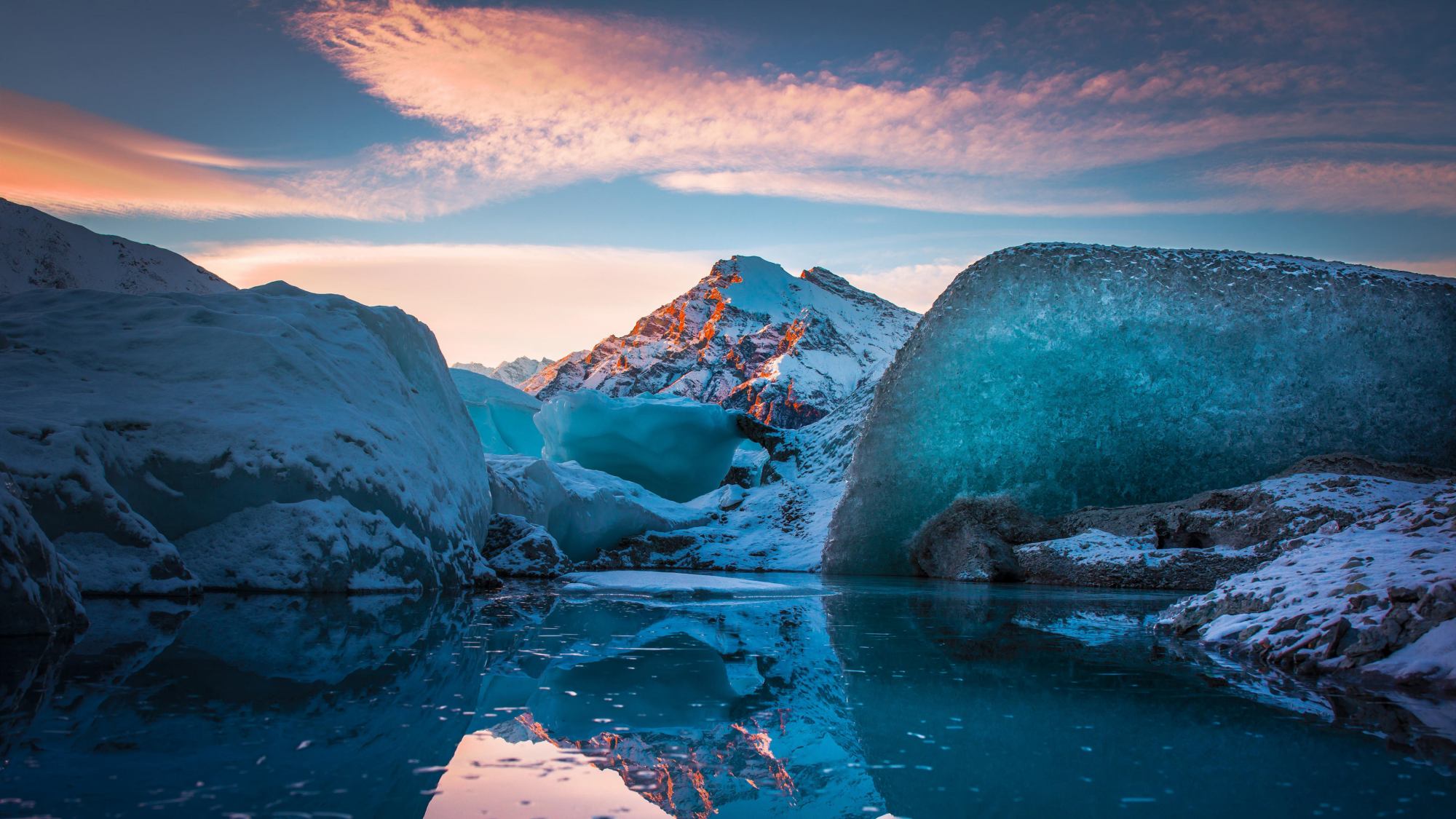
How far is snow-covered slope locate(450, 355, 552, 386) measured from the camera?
121000mm

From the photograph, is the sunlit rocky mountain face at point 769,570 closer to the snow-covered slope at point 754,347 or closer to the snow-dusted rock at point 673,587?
the snow-dusted rock at point 673,587

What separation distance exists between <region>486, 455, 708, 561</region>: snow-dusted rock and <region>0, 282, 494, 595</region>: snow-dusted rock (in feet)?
15.4

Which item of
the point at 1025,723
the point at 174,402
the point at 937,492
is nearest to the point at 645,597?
Answer: the point at 174,402

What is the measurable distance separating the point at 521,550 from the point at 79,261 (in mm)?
5567

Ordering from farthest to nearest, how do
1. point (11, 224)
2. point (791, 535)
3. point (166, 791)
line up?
point (791, 535)
point (11, 224)
point (166, 791)

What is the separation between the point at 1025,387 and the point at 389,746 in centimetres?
1343

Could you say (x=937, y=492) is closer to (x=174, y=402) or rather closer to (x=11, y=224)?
(x=174, y=402)

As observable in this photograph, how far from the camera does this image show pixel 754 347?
83.3 metres

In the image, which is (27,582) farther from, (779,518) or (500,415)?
(500,415)

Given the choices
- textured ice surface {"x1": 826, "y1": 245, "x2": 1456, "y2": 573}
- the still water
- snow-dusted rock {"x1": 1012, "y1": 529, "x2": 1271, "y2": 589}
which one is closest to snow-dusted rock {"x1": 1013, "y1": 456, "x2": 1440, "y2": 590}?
snow-dusted rock {"x1": 1012, "y1": 529, "x2": 1271, "y2": 589}

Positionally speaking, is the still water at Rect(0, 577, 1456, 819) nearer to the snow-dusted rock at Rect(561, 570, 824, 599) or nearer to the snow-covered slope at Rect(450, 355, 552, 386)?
the snow-dusted rock at Rect(561, 570, 824, 599)

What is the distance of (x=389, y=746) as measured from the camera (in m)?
1.84

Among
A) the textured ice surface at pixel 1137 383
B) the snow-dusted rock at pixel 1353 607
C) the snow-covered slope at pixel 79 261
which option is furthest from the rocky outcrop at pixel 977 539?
the snow-covered slope at pixel 79 261

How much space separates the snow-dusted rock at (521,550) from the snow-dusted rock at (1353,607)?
6.72 m
